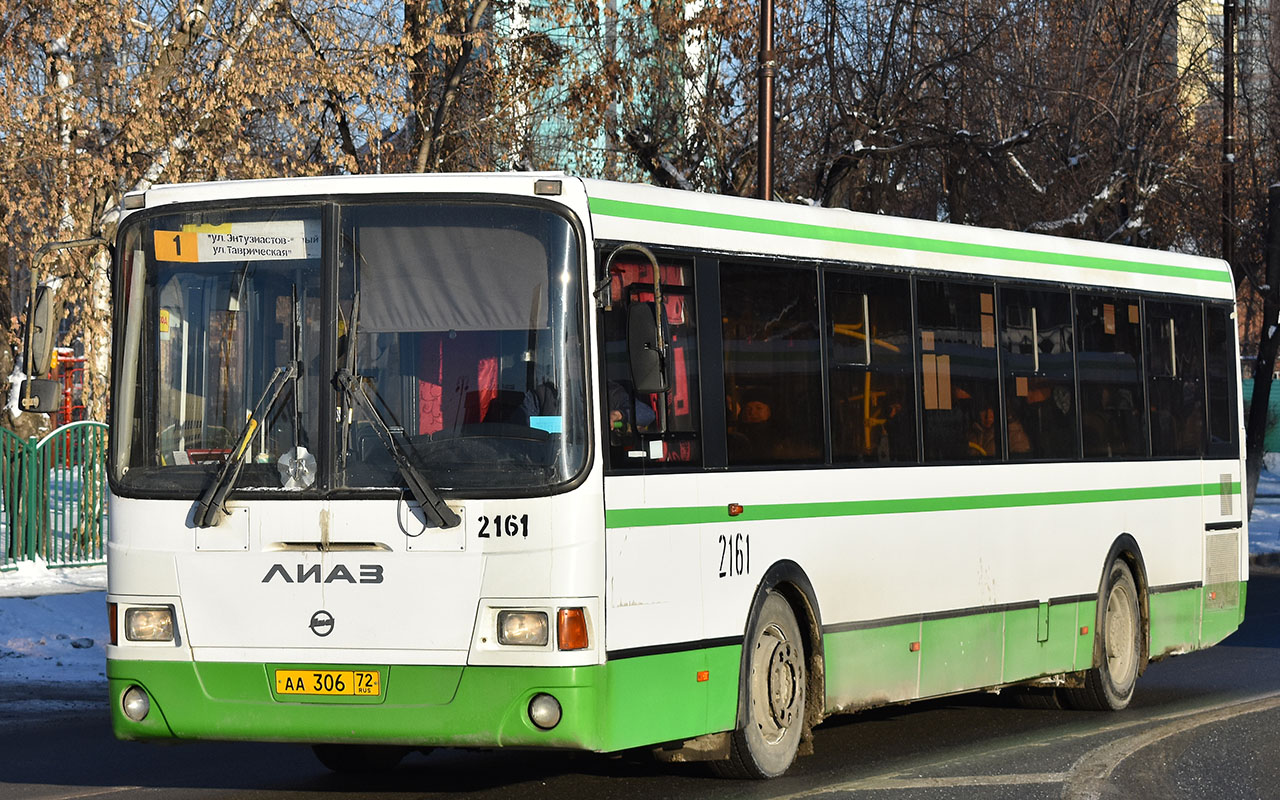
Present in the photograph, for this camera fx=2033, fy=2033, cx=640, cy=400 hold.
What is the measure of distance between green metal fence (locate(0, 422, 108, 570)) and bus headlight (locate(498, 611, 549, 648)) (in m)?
14.2

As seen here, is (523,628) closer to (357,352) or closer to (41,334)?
(357,352)

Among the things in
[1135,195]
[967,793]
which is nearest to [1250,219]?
[1135,195]

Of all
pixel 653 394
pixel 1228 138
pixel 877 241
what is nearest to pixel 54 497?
pixel 877 241

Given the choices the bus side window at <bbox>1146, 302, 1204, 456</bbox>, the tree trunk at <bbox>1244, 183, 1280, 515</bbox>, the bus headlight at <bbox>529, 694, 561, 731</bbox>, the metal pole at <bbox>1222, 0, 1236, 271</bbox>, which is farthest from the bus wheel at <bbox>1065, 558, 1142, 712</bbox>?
the tree trunk at <bbox>1244, 183, 1280, 515</bbox>

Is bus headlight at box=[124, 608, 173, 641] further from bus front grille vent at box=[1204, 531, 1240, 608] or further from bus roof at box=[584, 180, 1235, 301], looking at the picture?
bus front grille vent at box=[1204, 531, 1240, 608]

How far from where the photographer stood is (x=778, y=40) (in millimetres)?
27344

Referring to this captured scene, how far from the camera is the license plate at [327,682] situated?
8578 mm

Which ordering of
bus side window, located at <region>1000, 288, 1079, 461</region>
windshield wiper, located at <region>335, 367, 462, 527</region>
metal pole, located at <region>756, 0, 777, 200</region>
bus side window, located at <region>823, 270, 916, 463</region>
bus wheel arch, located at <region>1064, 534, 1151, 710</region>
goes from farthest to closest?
metal pole, located at <region>756, 0, 777, 200</region> < bus wheel arch, located at <region>1064, 534, 1151, 710</region> < bus side window, located at <region>1000, 288, 1079, 461</region> < bus side window, located at <region>823, 270, 916, 463</region> < windshield wiper, located at <region>335, 367, 462, 527</region>

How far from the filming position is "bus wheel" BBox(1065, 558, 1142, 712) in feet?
43.8

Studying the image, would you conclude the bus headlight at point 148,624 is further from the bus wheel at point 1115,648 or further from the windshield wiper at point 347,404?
the bus wheel at point 1115,648

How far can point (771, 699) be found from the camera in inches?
393

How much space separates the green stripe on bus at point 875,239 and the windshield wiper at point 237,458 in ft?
5.05

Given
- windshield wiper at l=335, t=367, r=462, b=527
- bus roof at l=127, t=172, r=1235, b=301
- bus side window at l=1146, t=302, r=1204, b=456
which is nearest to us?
windshield wiper at l=335, t=367, r=462, b=527

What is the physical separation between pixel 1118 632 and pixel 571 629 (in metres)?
6.40
